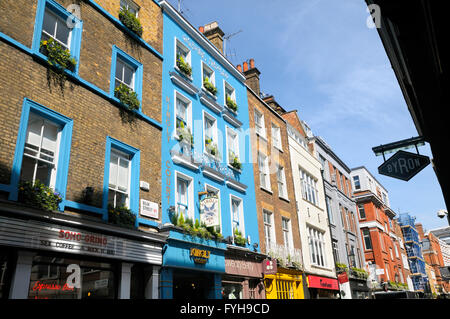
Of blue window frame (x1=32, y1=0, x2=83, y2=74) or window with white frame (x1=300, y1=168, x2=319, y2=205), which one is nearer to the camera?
blue window frame (x1=32, y1=0, x2=83, y2=74)

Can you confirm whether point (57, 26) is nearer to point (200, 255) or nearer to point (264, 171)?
point (200, 255)

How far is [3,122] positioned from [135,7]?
8.33 m

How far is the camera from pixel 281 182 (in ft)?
76.8

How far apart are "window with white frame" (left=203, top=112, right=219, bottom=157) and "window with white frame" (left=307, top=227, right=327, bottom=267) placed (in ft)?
36.6

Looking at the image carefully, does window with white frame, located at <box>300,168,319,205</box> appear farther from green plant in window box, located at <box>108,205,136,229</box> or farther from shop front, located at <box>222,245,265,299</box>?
green plant in window box, located at <box>108,205,136,229</box>

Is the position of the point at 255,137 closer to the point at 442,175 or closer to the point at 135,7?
the point at 135,7

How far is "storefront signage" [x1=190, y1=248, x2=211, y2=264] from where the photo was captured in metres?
13.2

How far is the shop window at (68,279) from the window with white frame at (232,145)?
967 centimetres

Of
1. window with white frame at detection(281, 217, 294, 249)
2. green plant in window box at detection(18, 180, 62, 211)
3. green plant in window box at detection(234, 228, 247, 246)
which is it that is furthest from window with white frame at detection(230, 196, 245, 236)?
green plant in window box at detection(18, 180, 62, 211)

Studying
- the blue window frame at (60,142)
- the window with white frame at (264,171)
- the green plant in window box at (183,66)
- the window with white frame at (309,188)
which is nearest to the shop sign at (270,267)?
the window with white frame at (264,171)
